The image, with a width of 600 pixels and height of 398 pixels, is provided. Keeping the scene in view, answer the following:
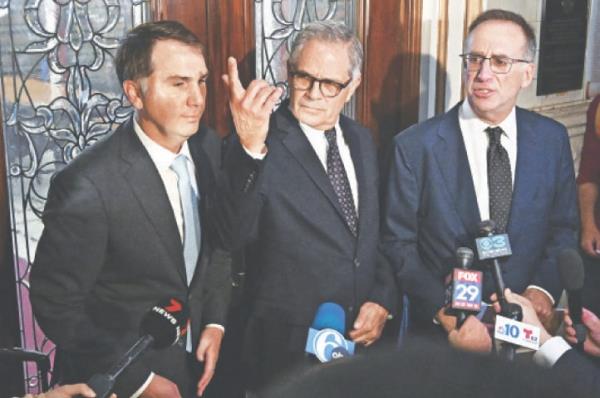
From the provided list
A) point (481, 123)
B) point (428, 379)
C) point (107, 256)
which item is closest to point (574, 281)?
point (481, 123)

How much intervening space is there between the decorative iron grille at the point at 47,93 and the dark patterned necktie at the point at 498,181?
1.38 meters

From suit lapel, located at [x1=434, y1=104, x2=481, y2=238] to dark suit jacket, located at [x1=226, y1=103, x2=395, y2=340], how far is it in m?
0.31

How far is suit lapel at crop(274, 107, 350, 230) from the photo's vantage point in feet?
8.83

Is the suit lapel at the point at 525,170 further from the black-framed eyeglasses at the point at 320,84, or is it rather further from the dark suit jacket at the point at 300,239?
the black-framed eyeglasses at the point at 320,84

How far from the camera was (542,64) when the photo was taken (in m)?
4.34

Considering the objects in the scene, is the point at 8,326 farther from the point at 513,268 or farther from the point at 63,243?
the point at 513,268

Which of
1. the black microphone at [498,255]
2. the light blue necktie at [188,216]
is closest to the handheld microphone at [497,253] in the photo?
the black microphone at [498,255]

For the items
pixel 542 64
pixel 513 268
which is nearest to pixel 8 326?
pixel 513 268

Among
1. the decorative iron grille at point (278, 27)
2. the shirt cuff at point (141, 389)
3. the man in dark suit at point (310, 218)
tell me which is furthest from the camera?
the decorative iron grille at point (278, 27)

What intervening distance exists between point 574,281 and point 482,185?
72cm

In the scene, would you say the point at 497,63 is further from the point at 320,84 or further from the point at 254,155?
the point at 254,155

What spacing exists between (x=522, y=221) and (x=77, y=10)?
69.4 inches

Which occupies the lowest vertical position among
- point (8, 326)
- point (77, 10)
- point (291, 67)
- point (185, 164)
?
point (8, 326)

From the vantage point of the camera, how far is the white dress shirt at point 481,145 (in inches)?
114
